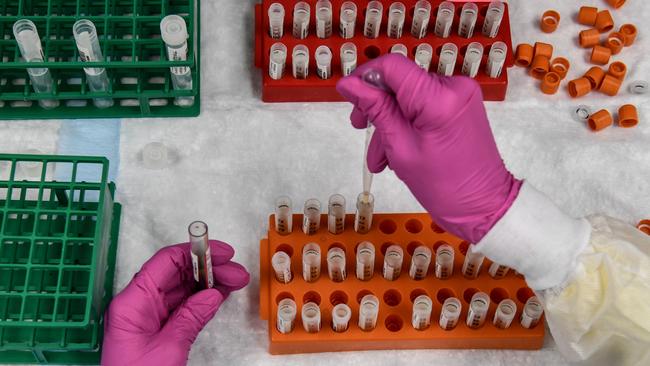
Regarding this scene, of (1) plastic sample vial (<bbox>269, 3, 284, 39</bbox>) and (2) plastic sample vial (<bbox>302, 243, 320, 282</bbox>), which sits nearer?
(2) plastic sample vial (<bbox>302, 243, 320, 282</bbox>)

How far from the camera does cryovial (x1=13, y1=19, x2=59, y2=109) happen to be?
2.15 meters

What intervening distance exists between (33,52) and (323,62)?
620mm

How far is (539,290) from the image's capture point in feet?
6.13

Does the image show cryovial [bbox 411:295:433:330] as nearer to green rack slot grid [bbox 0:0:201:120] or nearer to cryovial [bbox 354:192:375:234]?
cryovial [bbox 354:192:375:234]

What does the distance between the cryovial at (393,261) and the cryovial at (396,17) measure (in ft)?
1.81

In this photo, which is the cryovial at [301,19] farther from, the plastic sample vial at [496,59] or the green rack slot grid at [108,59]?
the plastic sample vial at [496,59]

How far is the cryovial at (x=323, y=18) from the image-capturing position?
2316mm

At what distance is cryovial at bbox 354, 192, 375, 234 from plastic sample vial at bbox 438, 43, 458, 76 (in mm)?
397

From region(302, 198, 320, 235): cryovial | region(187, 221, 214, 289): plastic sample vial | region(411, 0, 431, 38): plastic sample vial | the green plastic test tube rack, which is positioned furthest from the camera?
region(411, 0, 431, 38): plastic sample vial

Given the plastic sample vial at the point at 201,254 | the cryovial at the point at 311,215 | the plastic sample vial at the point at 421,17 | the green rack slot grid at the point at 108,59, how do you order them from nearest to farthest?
the plastic sample vial at the point at 201,254 < the cryovial at the point at 311,215 < the green rack slot grid at the point at 108,59 < the plastic sample vial at the point at 421,17

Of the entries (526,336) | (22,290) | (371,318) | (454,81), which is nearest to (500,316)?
(526,336)

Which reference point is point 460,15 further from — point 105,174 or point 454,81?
point 105,174

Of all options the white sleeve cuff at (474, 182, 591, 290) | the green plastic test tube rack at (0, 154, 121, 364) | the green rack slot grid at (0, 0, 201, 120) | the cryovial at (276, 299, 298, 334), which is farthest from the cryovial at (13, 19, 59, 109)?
the white sleeve cuff at (474, 182, 591, 290)

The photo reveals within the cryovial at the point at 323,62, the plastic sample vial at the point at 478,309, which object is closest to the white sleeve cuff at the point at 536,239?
the plastic sample vial at the point at 478,309
